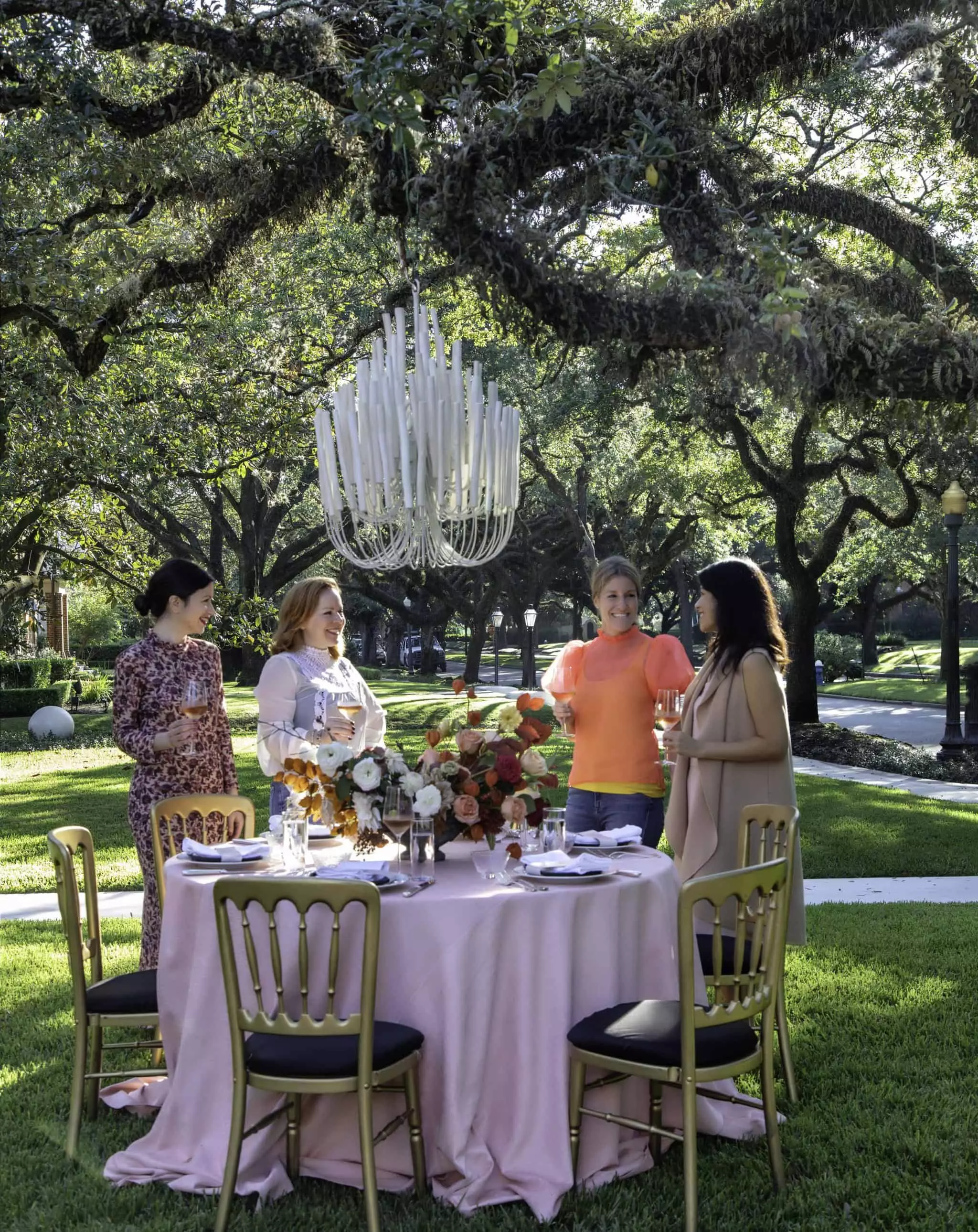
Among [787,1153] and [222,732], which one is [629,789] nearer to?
[787,1153]

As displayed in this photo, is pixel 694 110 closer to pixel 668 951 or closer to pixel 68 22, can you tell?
pixel 68 22

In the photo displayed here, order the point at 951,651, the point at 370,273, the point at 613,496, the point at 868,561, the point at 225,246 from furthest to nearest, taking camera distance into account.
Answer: the point at 868,561, the point at 613,496, the point at 951,651, the point at 370,273, the point at 225,246

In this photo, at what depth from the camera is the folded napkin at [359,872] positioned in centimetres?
417

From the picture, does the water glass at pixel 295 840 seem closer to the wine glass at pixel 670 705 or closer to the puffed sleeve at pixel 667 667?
the wine glass at pixel 670 705

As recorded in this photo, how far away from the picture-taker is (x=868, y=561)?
37.6 meters

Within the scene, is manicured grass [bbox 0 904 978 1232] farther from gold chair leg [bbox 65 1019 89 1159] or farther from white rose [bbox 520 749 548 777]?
white rose [bbox 520 749 548 777]

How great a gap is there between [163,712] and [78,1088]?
1.69 m

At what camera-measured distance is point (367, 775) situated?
4.28 metres

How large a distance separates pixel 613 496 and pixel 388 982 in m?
21.4

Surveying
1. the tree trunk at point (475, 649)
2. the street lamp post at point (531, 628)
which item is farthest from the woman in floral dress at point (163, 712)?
the tree trunk at point (475, 649)

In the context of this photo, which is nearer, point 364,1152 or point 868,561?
point 364,1152

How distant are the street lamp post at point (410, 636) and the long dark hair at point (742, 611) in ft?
115

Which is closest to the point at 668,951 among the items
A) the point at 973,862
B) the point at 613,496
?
the point at 973,862

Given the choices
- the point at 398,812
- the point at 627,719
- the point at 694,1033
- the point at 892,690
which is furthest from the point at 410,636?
the point at 694,1033
